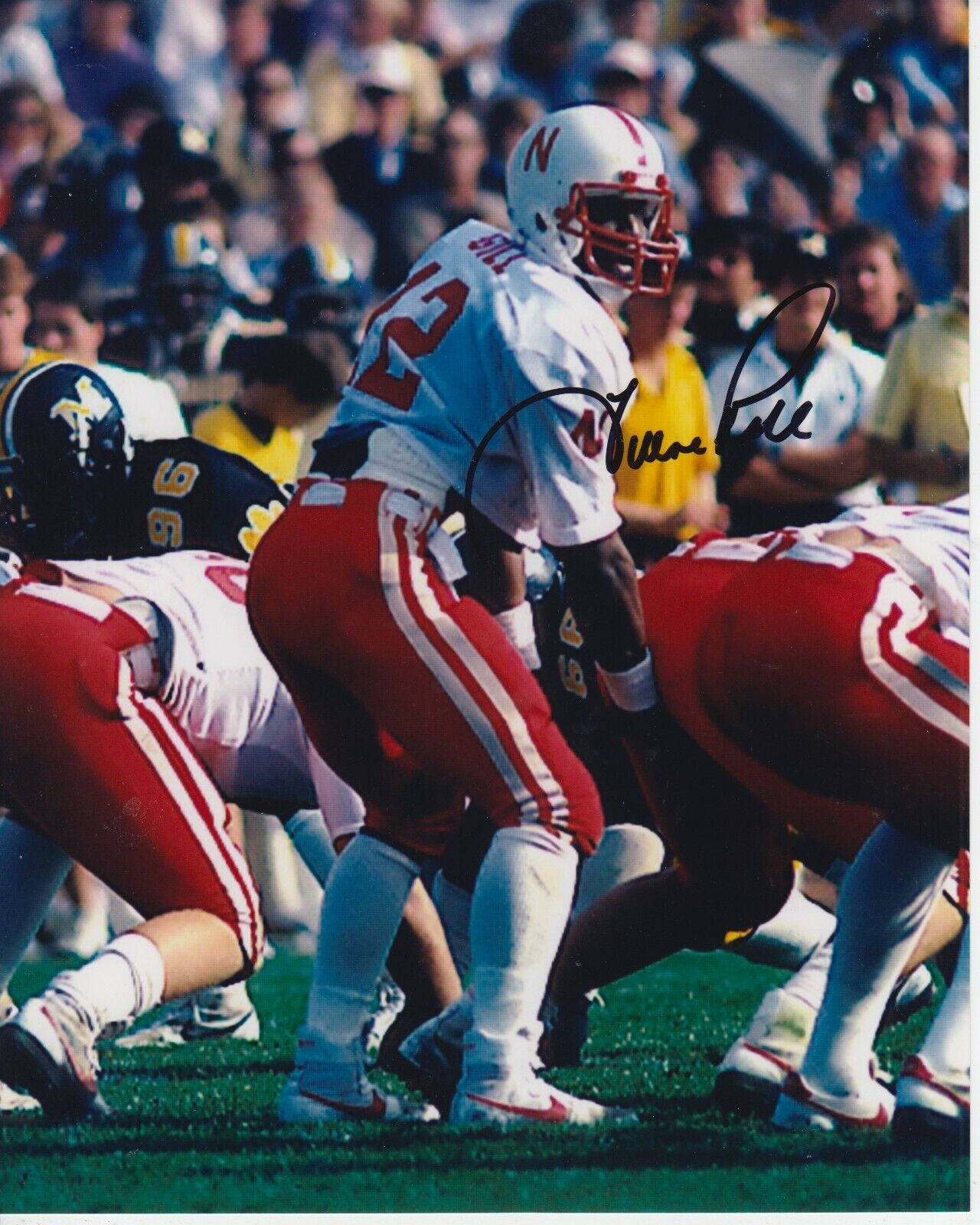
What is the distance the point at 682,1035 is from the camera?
412 centimetres

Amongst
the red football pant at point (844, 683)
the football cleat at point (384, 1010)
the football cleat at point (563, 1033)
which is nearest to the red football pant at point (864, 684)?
the red football pant at point (844, 683)

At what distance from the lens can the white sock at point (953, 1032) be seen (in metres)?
3.08

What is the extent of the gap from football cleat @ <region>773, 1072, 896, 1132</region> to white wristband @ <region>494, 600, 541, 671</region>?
86cm

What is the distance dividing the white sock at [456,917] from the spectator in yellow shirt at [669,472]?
2.60 feet

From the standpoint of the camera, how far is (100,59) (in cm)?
522

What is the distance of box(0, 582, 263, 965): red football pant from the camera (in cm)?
337

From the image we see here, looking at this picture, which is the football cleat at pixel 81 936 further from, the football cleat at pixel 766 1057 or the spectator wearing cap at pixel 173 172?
the football cleat at pixel 766 1057

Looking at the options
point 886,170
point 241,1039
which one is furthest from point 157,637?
point 886,170

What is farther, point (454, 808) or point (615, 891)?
point (615, 891)

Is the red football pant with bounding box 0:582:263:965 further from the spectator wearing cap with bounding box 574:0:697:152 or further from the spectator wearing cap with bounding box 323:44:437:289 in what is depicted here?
the spectator wearing cap with bounding box 574:0:697:152

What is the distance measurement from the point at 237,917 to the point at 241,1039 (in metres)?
1.01

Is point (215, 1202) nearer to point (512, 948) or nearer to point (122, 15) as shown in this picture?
point (512, 948)

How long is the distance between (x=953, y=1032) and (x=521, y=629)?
3.31 feet

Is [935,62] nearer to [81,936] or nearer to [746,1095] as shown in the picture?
[746,1095]
